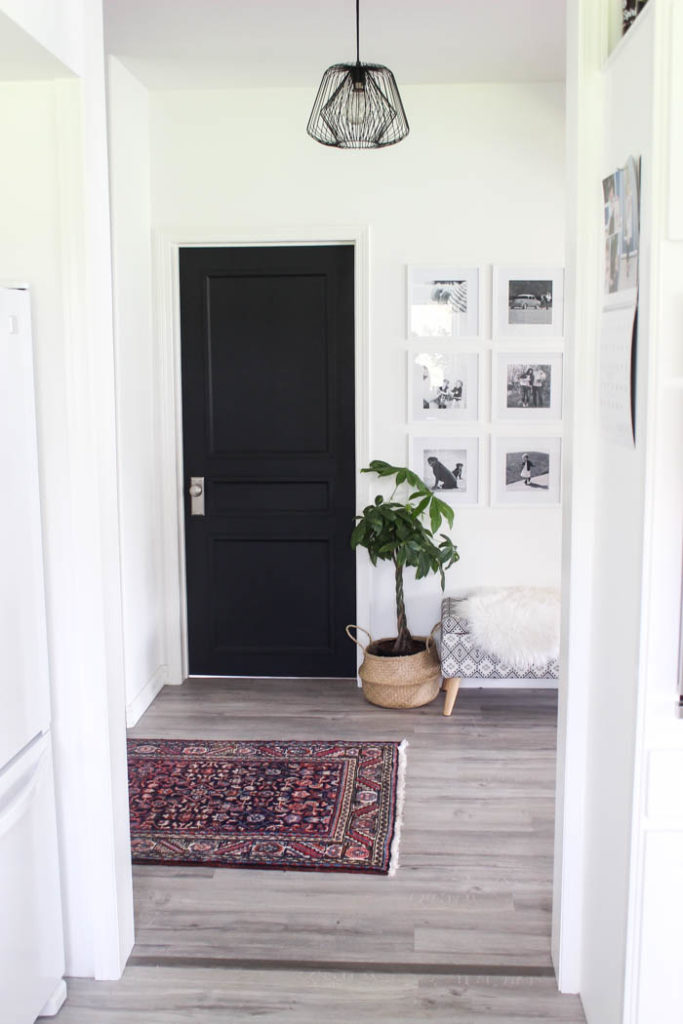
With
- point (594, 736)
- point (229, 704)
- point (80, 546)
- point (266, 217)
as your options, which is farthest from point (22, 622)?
point (266, 217)

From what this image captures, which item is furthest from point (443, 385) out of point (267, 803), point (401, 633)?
point (267, 803)

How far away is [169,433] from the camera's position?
463 centimetres

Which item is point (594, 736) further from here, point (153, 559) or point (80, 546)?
point (153, 559)

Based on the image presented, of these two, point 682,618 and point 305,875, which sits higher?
point 682,618

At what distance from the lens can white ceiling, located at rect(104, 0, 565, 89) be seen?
133 inches

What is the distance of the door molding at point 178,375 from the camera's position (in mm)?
4469

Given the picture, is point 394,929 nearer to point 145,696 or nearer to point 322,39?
point 145,696

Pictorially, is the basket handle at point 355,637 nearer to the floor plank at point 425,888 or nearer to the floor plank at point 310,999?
the floor plank at point 425,888

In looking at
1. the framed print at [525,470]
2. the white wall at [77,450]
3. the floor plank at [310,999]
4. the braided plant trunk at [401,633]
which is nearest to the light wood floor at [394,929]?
the floor plank at [310,999]

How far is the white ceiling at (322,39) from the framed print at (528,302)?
2.74 ft

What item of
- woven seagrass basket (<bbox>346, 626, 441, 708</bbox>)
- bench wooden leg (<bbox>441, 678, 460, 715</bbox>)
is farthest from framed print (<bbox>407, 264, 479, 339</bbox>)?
bench wooden leg (<bbox>441, 678, 460, 715</bbox>)

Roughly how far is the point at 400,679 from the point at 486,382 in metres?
1.43

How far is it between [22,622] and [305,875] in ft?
4.35

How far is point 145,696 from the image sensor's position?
4379mm
